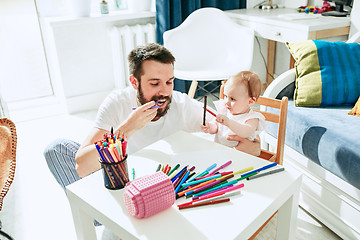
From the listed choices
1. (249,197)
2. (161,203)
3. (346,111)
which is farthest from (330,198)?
(161,203)

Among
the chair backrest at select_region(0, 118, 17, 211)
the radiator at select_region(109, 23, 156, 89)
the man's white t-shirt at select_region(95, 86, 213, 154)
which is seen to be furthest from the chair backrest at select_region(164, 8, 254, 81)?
the chair backrest at select_region(0, 118, 17, 211)

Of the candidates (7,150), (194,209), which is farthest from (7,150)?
(194,209)

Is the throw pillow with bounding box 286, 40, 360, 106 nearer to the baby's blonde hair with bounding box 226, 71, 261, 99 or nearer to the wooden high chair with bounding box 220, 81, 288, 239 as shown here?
the wooden high chair with bounding box 220, 81, 288, 239

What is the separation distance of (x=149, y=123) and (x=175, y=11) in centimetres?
184

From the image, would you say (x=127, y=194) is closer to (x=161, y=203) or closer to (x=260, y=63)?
(x=161, y=203)

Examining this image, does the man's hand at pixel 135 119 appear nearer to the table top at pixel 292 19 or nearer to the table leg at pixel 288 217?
the table leg at pixel 288 217

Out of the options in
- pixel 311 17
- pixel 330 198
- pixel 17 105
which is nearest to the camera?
pixel 330 198

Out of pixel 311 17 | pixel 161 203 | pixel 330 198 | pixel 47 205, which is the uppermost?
pixel 311 17

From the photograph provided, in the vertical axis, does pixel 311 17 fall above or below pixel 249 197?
above

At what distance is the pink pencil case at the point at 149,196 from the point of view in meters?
0.87

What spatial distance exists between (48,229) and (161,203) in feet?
3.41

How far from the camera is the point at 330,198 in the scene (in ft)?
5.06

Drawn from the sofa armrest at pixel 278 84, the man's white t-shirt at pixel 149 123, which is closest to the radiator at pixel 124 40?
the sofa armrest at pixel 278 84

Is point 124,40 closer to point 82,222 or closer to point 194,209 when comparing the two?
point 82,222
